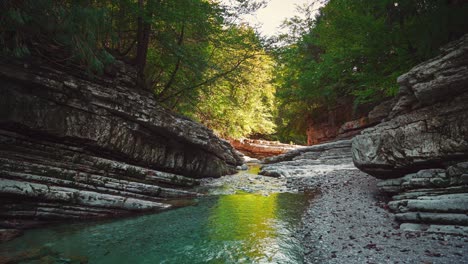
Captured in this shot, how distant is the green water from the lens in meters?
4.81

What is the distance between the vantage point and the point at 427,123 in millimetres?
6348

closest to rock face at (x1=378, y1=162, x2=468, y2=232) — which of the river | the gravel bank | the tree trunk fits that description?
the gravel bank

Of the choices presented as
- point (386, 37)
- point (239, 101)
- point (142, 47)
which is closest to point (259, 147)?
point (239, 101)

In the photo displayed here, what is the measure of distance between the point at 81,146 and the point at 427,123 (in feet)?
36.7

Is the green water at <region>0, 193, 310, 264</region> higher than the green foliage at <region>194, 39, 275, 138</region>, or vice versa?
the green foliage at <region>194, 39, 275, 138</region>

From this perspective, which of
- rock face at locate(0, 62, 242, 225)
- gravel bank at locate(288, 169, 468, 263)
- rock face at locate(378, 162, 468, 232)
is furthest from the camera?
rock face at locate(0, 62, 242, 225)

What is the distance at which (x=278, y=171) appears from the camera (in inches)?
633

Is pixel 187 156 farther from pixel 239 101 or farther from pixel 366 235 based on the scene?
pixel 239 101

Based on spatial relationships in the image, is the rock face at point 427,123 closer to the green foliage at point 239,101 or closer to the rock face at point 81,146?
the rock face at point 81,146

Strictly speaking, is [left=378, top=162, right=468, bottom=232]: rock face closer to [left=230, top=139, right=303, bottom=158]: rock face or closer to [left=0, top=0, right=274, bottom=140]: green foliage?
[left=0, top=0, right=274, bottom=140]: green foliage

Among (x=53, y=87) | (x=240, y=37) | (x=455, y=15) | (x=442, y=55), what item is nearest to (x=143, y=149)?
(x=53, y=87)

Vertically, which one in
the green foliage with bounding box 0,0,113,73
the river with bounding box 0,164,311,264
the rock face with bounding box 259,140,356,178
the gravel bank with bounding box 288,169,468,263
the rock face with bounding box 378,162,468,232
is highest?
the green foliage with bounding box 0,0,113,73

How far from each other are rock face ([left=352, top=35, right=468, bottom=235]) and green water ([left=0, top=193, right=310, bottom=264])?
2969mm

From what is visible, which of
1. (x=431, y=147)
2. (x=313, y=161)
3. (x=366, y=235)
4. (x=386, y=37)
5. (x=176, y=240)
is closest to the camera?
(x=366, y=235)
